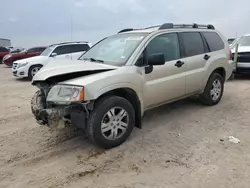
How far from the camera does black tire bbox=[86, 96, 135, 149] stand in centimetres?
377

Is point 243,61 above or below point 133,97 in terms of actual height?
above

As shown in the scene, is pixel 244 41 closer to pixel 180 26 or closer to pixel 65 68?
pixel 180 26

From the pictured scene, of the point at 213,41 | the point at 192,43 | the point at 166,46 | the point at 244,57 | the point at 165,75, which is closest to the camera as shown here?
the point at 165,75

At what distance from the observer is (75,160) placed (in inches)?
147

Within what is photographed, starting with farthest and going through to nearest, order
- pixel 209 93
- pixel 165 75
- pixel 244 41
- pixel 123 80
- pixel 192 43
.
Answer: pixel 244 41, pixel 209 93, pixel 192 43, pixel 165 75, pixel 123 80

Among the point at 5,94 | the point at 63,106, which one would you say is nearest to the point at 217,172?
the point at 63,106

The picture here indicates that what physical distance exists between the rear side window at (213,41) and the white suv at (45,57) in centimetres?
758

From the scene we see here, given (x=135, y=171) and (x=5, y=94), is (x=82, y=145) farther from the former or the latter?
(x=5, y=94)

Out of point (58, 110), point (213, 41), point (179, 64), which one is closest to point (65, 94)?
point (58, 110)

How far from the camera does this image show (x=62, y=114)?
147 inches

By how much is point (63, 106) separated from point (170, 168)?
Result: 1.67m

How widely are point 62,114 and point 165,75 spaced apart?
77.9 inches

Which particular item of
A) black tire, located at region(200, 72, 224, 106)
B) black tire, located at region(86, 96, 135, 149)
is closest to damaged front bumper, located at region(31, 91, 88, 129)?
black tire, located at region(86, 96, 135, 149)

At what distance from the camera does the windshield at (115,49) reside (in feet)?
14.6
